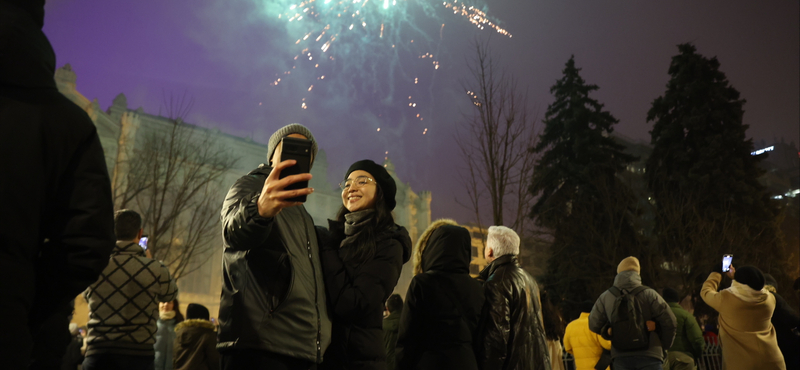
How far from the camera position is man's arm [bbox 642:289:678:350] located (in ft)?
20.9

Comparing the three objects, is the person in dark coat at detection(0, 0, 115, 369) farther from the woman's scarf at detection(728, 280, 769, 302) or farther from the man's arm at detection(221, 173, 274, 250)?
the woman's scarf at detection(728, 280, 769, 302)

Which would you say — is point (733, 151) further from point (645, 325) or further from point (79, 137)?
point (79, 137)

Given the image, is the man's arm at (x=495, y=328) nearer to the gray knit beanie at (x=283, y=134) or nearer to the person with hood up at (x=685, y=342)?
the gray knit beanie at (x=283, y=134)

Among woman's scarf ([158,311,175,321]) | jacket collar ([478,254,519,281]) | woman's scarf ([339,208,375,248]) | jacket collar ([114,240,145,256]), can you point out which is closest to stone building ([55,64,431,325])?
woman's scarf ([158,311,175,321])

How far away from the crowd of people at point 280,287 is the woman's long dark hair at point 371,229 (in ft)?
0.04

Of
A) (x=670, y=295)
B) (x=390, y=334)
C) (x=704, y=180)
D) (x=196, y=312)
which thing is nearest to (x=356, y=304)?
(x=390, y=334)

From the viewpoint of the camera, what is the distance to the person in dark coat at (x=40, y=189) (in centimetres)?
166

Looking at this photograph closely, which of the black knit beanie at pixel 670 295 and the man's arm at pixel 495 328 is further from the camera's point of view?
the black knit beanie at pixel 670 295

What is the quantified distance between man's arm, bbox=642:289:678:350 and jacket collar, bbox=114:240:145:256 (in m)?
5.98

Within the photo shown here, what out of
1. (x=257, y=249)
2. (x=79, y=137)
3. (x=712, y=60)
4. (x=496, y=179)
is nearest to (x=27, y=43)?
(x=79, y=137)

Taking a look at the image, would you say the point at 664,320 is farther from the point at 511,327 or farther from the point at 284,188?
the point at 284,188

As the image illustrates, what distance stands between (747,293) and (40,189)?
8.21 metres

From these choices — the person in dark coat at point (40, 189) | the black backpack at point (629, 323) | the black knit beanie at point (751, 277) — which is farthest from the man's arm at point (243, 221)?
the black knit beanie at point (751, 277)

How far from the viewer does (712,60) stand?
3338cm
